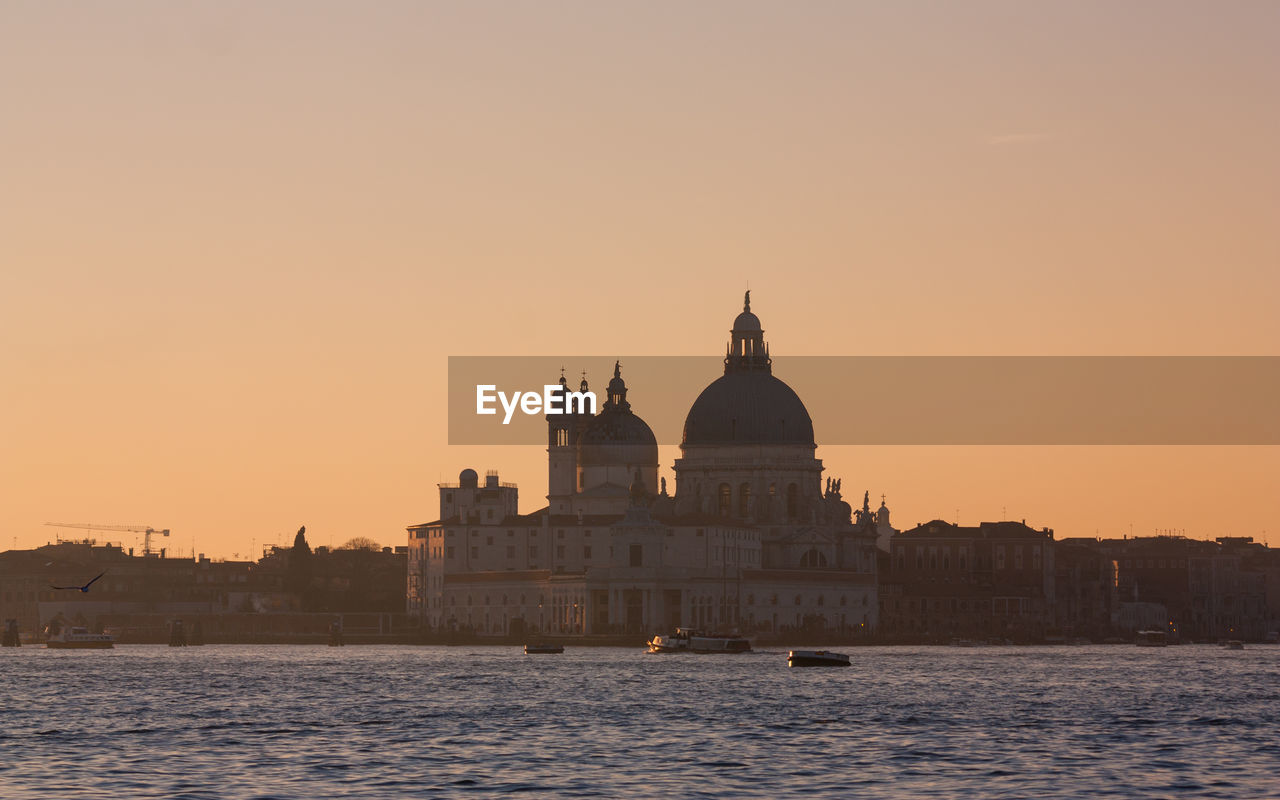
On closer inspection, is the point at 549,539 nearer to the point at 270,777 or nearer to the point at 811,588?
the point at 811,588

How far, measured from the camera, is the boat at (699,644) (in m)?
148

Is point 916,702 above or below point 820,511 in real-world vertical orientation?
below

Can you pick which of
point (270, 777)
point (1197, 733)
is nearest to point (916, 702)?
point (1197, 733)

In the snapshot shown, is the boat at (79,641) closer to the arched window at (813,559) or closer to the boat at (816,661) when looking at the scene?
the arched window at (813,559)

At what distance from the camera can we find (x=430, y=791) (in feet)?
168

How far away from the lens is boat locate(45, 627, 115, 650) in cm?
16925

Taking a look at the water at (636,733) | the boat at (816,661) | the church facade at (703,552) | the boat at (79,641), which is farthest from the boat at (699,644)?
the boat at (79,641)

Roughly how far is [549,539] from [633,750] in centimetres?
13454

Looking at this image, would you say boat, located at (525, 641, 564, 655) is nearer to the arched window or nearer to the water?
the water

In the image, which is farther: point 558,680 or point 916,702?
point 558,680

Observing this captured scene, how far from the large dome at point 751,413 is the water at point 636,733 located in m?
81.7

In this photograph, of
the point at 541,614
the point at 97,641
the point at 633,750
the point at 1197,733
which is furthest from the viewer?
the point at 541,614

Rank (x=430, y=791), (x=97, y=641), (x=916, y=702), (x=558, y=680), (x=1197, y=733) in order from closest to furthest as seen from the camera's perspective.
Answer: (x=430, y=791) < (x=1197, y=733) < (x=916, y=702) < (x=558, y=680) < (x=97, y=641)

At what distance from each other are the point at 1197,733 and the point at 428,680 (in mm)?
41973
